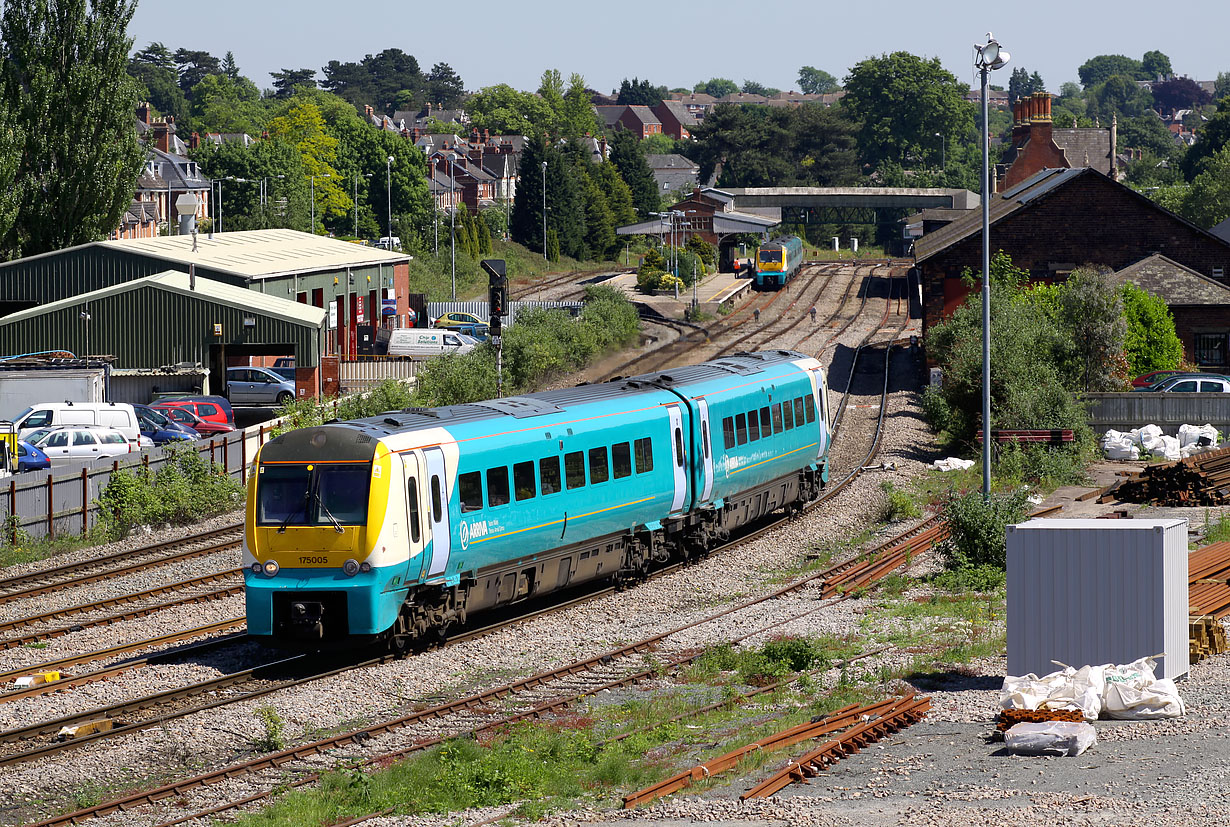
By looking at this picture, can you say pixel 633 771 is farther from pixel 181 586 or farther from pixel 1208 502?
pixel 1208 502

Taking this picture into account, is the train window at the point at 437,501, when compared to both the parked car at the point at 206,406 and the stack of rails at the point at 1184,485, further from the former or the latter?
the parked car at the point at 206,406

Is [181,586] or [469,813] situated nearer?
[469,813]

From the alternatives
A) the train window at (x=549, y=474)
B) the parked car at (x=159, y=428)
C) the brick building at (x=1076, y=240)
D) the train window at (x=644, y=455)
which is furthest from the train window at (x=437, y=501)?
the brick building at (x=1076, y=240)

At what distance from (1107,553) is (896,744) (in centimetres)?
400

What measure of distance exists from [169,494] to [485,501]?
41.4 ft

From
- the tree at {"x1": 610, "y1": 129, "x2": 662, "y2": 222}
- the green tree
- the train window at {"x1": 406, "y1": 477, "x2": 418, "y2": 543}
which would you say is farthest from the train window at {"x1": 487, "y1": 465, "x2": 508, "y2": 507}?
the tree at {"x1": 610, "y1": 129, "x2": 662, "y2": 222}

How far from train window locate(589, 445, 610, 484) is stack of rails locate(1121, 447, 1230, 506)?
15.2 m

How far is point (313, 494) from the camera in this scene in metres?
18.4

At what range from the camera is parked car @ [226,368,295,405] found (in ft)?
155

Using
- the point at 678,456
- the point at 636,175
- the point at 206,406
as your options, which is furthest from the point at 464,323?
the point at 636,175

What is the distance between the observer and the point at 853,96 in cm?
16638

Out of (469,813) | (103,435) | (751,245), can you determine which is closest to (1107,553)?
(469,813)

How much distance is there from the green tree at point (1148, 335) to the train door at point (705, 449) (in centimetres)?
2643

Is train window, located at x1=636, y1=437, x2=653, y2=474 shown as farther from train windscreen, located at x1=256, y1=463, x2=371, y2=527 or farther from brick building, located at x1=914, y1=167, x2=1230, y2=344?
brick building, located at x1=914, y1=167, x2=1230, y2=344
